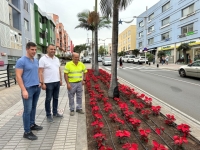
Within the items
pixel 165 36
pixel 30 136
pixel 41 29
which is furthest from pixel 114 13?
pixel 165 36

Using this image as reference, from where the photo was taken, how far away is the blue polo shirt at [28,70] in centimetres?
337

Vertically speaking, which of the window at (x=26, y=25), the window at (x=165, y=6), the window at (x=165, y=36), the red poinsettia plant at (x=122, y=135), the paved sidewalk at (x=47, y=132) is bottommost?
the paved sidewalk at (x=47, y=132)

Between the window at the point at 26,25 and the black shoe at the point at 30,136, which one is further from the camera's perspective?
the window at the point at 26,25

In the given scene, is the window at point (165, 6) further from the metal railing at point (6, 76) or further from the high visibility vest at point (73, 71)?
the high visibility vest at point (73, 71)

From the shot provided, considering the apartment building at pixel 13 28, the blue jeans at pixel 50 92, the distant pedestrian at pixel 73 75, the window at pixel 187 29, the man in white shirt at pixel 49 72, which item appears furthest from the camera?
the window at pixel 187 29

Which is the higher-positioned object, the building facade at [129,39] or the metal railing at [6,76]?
the building facade at [129,39]

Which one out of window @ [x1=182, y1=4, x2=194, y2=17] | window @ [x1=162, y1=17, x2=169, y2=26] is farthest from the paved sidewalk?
window @ [x1=162, y1=17, x2=169, y2=26]

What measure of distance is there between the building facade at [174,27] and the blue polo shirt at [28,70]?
30.4m

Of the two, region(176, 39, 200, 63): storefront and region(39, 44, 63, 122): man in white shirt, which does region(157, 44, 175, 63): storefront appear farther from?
region(39, 44, 63, 122): man in white shirt

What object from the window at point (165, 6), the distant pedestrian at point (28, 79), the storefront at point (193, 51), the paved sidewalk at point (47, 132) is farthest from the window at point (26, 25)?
the distant pedestrian at point (28, 79)

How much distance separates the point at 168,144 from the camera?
3.37 metres

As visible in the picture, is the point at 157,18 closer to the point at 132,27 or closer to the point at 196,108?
the point at 132,27

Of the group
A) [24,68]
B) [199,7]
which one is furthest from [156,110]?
[199,7]

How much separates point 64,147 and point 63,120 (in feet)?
4.59
